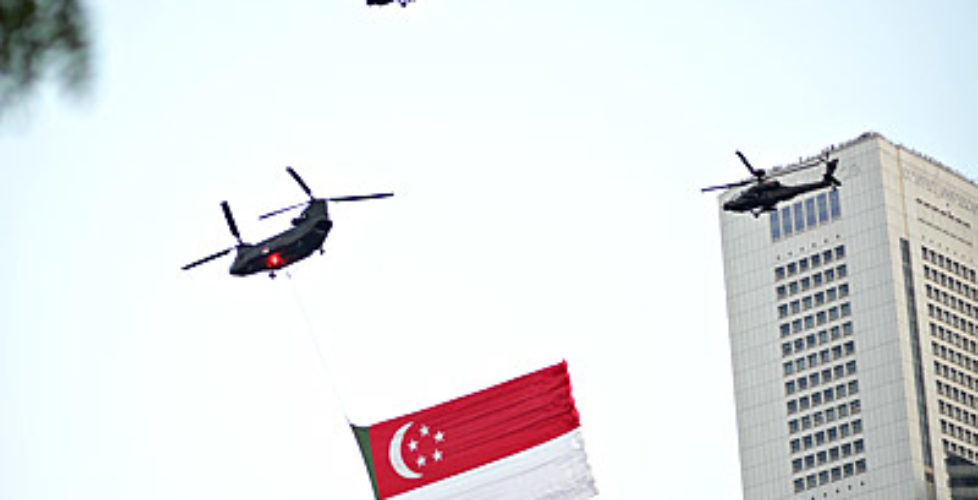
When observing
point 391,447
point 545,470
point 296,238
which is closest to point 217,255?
point 296,238

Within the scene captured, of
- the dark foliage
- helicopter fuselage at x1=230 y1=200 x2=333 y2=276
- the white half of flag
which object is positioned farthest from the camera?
helicopter fuselage at x1=230 y1=200 x2=333 y2=276

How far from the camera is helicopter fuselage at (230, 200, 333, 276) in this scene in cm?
6336

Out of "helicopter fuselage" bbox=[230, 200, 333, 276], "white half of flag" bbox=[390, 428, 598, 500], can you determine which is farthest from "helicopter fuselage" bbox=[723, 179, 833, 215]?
"white half of flag" bbox=[390, 428, 598, 500]

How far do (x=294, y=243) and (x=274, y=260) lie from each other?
34.7 inches

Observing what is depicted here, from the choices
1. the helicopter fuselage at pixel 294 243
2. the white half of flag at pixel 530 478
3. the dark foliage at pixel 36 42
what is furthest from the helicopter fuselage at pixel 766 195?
the dark foliage at pixel 36 42

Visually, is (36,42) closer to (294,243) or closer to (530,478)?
(530,478)

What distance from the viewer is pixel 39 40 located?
4.80 meters

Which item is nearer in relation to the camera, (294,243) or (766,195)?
(294,243)

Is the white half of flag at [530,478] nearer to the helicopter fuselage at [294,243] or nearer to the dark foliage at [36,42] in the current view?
the helicopter fuselage at [294,243]

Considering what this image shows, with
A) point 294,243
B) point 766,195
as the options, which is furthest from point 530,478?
point 766,195

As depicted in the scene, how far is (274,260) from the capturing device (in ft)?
209

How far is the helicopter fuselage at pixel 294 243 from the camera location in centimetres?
6336

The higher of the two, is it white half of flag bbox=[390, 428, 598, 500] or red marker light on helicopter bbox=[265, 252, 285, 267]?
red marker light on helicopter bbox=[265, 252, 285, 267]

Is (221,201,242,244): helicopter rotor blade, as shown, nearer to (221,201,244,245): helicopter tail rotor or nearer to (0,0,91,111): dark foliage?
(221,201,244,245): helicopter tail rotor
